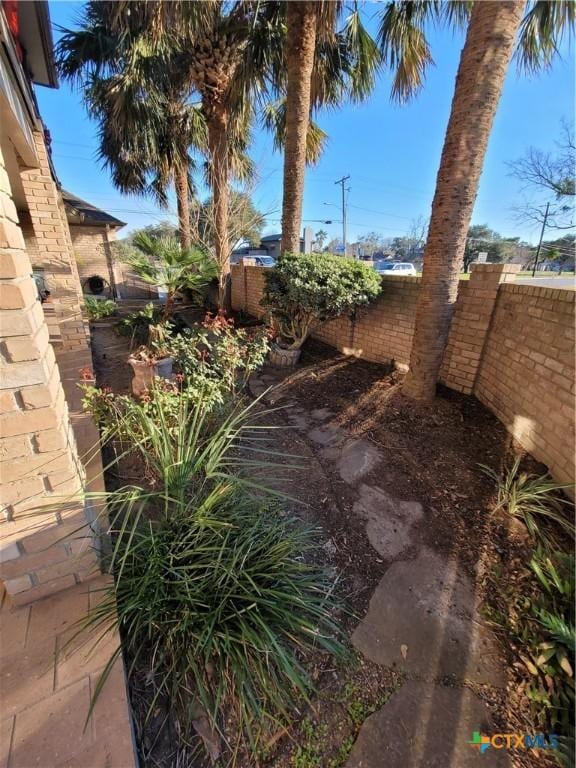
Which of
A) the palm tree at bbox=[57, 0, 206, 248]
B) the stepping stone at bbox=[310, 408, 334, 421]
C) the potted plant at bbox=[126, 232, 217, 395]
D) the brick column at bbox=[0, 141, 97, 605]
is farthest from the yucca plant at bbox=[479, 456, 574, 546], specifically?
the palm tree at bbox=[57, 0, 206, 248]

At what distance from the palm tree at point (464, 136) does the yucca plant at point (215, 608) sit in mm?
2590

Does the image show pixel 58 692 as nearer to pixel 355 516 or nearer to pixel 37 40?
pixel 355 516

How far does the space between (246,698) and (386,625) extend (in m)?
0.81

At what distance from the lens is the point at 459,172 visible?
2.99 metres

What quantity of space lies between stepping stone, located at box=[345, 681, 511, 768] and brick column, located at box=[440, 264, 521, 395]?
3039 mm

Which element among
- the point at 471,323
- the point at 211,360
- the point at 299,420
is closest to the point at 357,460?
the point at 299,420

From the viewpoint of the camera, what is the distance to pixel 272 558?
170cm

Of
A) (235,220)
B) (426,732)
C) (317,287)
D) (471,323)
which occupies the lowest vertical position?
(426,732)

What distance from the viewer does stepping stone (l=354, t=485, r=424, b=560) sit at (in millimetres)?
2172

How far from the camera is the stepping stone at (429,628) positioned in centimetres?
155

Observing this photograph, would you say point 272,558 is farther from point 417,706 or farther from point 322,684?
point 417,706

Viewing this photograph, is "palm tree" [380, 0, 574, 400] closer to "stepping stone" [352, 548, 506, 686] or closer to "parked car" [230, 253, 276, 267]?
"stepping stone" [352, 548, 506, 686]

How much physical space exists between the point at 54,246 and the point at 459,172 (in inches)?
201

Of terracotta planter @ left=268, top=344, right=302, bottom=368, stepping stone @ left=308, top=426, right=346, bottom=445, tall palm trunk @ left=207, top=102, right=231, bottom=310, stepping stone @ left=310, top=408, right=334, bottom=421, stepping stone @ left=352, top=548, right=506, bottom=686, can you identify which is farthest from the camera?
tall palm trunk @ left=207, top=102, right=231, bottom=310
